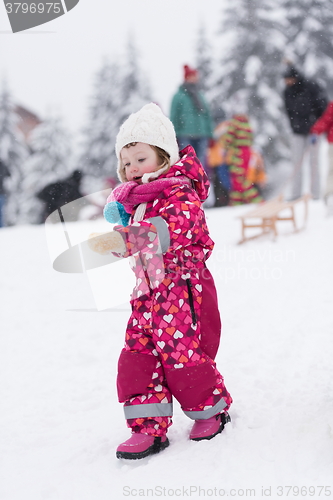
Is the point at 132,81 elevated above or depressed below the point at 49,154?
above

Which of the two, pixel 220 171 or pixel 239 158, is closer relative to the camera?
pixel 239 158

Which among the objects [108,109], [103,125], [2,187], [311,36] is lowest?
[2,187]

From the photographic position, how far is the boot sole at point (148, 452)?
176 centimetres

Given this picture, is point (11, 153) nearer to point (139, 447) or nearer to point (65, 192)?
point (65, 192)

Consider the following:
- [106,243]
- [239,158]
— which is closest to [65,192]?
[239,158]

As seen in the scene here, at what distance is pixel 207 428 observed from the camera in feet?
6.12

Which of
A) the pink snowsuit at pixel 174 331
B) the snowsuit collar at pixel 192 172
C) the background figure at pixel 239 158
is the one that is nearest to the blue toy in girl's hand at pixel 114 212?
the pink snowsuit at pixel 174 331

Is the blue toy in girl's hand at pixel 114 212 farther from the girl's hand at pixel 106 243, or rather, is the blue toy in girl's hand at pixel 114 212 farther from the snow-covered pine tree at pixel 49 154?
the snow-covered pine tree at pixel 49 154

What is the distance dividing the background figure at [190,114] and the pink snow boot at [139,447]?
5740mm

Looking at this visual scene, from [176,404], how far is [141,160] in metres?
1.22

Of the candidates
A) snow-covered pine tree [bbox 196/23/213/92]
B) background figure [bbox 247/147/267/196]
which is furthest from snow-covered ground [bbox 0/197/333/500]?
snow-covered pine tree [bbox 196/23/213/92]

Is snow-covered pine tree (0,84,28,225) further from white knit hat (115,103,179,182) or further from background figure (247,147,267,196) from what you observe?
white knit hat (115,103,179,182)

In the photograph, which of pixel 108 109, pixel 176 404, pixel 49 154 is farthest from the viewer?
pixel 108 109

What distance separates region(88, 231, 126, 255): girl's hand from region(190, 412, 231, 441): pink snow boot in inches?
33.3
